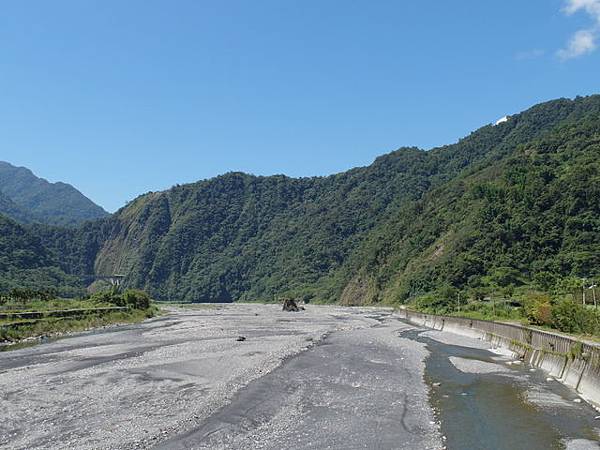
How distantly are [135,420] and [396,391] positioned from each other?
11923 mm

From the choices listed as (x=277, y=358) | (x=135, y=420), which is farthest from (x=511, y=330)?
(x=135, y=420)

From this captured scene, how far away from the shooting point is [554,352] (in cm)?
3030

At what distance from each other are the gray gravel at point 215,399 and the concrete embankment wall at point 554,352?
21.7 ft

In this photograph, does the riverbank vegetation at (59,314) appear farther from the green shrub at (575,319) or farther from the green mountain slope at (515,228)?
the green mountain slope at (515,228)

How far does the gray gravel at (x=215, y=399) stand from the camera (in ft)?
58.7

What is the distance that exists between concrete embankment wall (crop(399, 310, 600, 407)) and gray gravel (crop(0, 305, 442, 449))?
661 cm

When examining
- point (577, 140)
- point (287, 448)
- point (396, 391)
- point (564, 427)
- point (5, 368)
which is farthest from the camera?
point (577, 140)

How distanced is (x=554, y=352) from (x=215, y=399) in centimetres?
1818

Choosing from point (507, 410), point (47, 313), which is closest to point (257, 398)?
point (507, 410)

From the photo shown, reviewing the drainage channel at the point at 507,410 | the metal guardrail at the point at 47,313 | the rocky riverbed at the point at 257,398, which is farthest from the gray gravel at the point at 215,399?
the metal guardrail at the point at 47,313

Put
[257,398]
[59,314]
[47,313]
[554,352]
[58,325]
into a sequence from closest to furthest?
[257,398]
[554,352]
[58,325]
[47,313]
[59,314]

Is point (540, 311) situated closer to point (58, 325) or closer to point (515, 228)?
point (58, 325)

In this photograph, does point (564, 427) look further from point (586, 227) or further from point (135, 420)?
point (586, 227)

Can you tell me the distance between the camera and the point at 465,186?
174 metres
